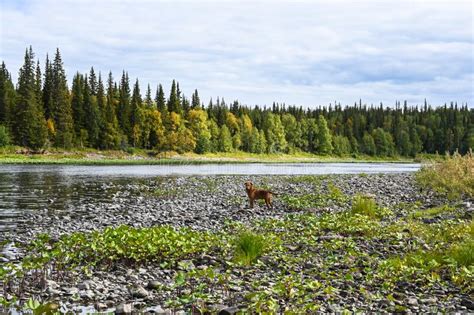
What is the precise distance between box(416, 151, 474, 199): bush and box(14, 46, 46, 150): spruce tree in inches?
2838

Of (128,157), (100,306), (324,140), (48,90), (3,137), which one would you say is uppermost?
(48,90)

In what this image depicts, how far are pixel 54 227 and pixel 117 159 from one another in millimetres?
81180

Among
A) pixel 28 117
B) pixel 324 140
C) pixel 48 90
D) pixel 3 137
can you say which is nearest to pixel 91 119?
pixel 48 90

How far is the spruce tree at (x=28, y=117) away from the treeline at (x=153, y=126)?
171 millimetres

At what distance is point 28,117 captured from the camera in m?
84.6

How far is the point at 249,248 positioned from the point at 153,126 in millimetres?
103062

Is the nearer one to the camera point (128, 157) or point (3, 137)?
point (3, 137)

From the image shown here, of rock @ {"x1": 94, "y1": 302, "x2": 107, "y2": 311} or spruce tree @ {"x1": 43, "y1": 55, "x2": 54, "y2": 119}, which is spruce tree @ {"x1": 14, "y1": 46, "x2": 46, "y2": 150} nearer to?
spruce tree @ {"x1": 43, "y1": 55, "x2": 54, "y2": 119}

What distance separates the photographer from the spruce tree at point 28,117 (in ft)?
273

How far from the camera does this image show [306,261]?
34.7 feet

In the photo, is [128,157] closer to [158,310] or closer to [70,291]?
[70,291]

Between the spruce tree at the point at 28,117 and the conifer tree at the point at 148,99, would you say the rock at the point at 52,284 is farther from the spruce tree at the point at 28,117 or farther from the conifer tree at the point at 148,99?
the conifer tree at the point at 148,99

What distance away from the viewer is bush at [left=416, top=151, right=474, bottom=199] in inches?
882

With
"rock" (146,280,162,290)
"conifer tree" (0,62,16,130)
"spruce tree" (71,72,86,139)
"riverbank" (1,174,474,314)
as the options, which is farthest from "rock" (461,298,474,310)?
"spruce tree" (71,72,86,139)
